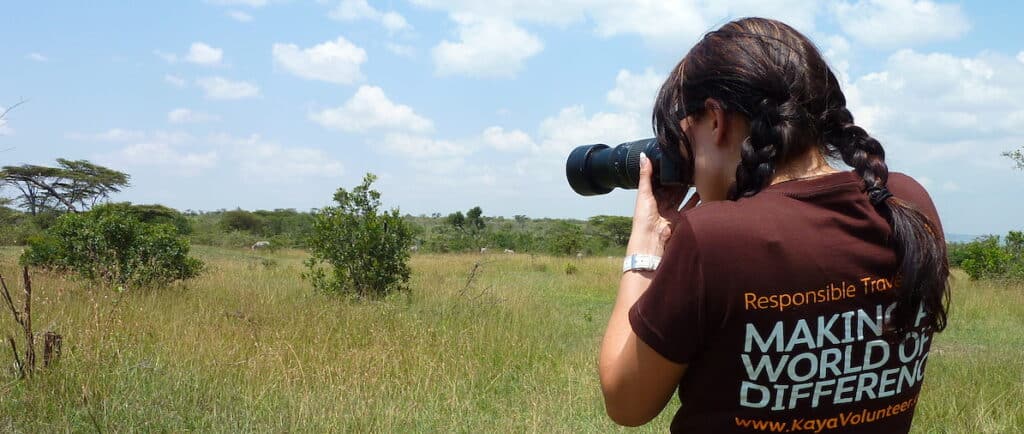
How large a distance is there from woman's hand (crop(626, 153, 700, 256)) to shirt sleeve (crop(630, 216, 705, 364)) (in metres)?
0.17

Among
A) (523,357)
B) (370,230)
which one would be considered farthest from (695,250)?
(370,230)

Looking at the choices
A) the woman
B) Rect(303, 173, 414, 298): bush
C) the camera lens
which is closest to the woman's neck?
the woman

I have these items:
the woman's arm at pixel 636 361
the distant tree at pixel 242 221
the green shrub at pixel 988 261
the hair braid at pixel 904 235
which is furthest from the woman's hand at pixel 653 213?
the distant tree at pixel 242 221

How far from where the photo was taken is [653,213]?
123 cm

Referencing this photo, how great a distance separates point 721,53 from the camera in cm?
105

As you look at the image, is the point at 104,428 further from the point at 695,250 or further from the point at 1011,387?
the point at 1011,387

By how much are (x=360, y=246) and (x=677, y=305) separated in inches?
260

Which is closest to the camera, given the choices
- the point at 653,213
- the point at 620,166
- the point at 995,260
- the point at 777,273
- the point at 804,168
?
the point at 777,273

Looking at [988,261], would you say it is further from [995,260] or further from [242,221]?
[242,221]

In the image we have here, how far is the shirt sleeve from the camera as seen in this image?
929 mm

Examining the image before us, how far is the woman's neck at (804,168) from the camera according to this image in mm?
1031

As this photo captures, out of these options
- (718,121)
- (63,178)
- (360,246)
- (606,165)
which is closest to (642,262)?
(718,121)

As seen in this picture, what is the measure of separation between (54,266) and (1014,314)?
10.7 meters

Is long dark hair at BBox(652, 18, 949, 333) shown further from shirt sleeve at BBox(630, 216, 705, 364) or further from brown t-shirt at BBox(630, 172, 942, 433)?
shirt sleeve at BBox(630, 216, 705, 364)
